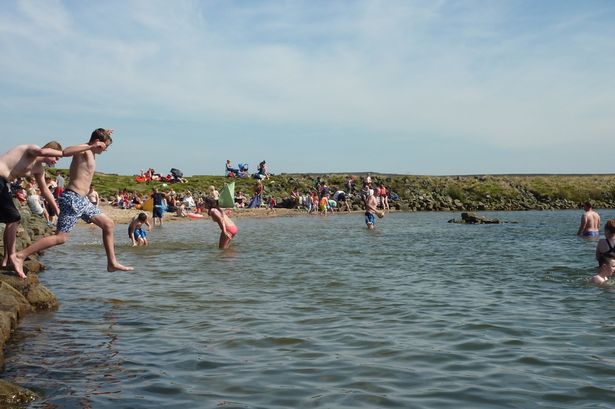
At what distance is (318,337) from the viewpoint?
8266mm

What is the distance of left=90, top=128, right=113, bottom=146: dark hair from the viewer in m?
9.52

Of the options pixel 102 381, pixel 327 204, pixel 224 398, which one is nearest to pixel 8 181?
pixel 102 381

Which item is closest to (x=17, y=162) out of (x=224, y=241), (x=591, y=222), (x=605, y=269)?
(x=605, y=269)

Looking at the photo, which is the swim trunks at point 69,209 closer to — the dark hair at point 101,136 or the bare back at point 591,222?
the dark hair at point 101,136

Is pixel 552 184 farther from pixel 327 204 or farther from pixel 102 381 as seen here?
pixel 102 381

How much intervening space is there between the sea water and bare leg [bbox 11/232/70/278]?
93 centimetres

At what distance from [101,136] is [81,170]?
58 centimetres

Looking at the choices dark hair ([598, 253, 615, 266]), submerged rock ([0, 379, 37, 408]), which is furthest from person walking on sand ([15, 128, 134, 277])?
dark hair ([598, 253, 615, 266])

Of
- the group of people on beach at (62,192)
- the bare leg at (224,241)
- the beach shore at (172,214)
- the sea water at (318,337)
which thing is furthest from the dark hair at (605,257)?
the beach shore at (172,214)

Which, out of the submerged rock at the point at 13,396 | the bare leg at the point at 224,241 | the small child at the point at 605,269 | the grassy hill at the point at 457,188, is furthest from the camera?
the grassy hill at the point at 457,188

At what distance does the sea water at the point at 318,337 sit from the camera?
606 centimetres

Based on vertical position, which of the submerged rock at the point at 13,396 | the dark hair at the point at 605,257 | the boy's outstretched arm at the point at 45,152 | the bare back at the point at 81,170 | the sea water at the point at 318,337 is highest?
the boy's outstretched arm at the point at 45,152

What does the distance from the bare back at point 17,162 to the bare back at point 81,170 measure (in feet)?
1.79

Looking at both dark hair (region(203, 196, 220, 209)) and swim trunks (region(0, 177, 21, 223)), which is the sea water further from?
dark hair (region(203, 196, 220, 209))
